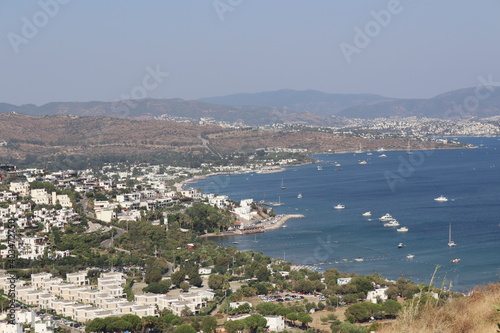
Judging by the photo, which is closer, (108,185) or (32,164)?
(108,185)

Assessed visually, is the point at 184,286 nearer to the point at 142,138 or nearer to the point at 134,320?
the point at 134,320

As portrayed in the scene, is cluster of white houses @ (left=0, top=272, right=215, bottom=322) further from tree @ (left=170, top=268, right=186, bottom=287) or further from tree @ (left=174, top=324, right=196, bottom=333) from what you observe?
tree @ (left=174, top=324, right=196, bottom=333)

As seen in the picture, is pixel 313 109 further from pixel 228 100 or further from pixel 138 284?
pixel 138 284

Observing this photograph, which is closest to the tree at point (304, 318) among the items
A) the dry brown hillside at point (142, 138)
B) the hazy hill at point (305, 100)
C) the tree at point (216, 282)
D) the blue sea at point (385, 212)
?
the blue sea at point (385, 212)

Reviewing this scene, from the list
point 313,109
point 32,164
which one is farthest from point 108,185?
point 313,109

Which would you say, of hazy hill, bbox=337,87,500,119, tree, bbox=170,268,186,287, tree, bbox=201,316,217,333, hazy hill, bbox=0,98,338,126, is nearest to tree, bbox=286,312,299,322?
tree, bbox=201,316,217,333

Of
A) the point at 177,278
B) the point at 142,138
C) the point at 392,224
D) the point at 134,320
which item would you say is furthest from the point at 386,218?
the point at 142,138

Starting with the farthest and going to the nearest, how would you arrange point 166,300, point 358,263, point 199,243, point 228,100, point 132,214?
point 228,100, point 132,214, point 199,243, point 358,263, point 166,300
